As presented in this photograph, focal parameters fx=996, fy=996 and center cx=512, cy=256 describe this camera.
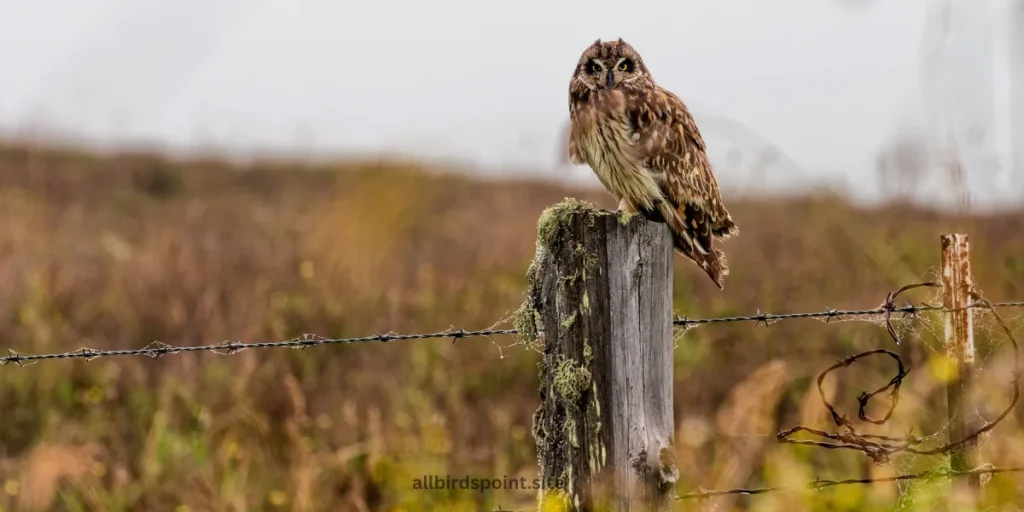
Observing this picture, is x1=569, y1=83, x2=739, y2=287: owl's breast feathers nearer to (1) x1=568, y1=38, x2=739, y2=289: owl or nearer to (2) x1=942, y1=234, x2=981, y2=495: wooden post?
(1) x1=568, y1=38, x2=739, y2=289: owl

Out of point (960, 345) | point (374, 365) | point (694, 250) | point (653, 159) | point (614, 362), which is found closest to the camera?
point (614, 362)

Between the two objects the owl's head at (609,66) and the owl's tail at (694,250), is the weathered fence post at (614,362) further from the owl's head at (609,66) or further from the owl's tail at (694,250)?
the owl's head at (609,66)

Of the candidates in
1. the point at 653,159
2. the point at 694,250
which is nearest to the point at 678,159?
the point at 653,159

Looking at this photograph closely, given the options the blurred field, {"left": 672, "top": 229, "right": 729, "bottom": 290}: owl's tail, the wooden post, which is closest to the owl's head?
{"left": 672, "top": 229, "right": 729, "bottom": 290}: owl's tail

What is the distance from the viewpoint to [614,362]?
2.12m

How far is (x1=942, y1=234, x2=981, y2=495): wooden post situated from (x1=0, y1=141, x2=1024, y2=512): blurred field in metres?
0.12

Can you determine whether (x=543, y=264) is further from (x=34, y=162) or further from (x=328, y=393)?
(x=34, y=162)

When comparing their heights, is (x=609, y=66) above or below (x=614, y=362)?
above

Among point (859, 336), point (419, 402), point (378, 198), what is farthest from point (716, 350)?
point (378, 198)

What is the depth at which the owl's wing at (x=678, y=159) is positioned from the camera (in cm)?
347

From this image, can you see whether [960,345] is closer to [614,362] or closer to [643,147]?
[614,362]

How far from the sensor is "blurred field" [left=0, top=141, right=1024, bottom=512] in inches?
156

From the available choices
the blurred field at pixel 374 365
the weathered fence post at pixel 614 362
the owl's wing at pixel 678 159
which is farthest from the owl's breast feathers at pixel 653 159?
the weathered fence post at pixel 614 362

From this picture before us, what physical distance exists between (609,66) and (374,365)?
319 cm
